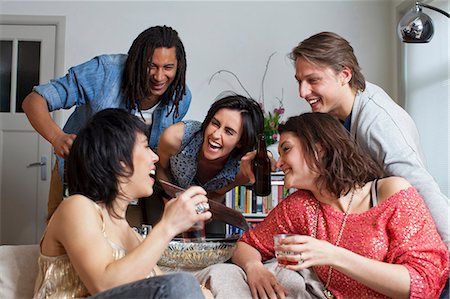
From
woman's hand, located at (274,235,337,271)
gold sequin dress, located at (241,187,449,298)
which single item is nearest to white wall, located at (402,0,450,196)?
gold sequin dress, located at (241,187,449,298)

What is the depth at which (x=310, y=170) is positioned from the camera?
1.66m

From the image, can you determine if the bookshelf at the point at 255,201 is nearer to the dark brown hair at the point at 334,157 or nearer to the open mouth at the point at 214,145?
the open mouth at the point at 214,145

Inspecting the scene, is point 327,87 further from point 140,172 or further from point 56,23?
point 56,23

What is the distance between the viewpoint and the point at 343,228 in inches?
63.1

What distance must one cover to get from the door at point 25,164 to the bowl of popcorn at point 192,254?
9.80 ft

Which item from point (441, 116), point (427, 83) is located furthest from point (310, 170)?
point (427, 83)

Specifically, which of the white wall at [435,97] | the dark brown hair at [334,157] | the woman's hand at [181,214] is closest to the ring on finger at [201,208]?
the woman's hand at [181,214]

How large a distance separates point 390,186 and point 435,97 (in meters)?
2.40

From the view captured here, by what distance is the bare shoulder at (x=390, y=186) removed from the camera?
1567 mm

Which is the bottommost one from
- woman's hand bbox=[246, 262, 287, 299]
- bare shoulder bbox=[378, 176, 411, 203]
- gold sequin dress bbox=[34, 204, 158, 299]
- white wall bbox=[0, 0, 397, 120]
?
woman's hand bbox=[246, 262, 287, 299]

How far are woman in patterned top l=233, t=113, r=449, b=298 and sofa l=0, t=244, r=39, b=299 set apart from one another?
60 centimetres

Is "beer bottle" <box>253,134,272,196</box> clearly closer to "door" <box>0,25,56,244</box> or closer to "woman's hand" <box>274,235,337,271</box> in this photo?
"woman's hand" <box>274,235,337,271</box>

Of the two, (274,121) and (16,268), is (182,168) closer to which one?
(16,268)

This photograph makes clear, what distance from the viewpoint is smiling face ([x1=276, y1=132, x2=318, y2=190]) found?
1.67 metres
